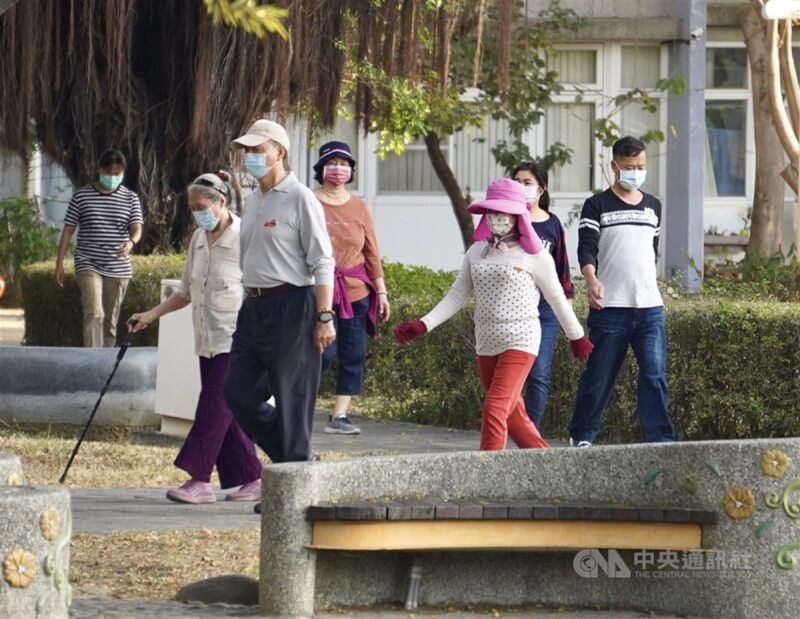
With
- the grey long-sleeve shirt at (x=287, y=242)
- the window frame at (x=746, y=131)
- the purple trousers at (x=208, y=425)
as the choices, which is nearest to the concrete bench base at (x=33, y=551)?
the grey long-sleeve shirt at (x=287, y=242)

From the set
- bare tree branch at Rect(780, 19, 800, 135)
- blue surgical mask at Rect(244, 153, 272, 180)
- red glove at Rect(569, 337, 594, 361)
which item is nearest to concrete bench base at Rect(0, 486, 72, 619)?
blue surgical mask at Rect(244, 153, 272, 180)

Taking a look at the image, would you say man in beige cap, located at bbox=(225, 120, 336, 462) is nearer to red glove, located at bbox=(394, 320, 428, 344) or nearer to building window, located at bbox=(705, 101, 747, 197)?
red glove, located at bbox=(394, 320, 428, 344)

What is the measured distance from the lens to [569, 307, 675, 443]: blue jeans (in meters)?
10.6

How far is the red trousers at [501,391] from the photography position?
8.98 m

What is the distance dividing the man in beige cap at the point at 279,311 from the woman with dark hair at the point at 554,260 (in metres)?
2.32

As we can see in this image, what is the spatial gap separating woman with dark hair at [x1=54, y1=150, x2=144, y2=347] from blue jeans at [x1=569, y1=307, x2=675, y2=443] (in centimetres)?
580

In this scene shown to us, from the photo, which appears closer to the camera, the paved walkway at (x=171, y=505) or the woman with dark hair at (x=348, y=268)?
the paved walkway at (x=171, y=505)

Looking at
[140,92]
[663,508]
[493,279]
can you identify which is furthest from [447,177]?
[663,508]

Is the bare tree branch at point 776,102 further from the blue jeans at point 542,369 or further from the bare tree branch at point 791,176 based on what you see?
the blue jeans at point 542,369

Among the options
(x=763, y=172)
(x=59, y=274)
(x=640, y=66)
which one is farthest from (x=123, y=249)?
(x=640, y=66)

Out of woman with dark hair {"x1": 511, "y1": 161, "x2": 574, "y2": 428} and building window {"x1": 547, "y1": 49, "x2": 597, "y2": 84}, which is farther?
building window {"x1": 547, "y1": 49, "x2": 597, "y2": 84}

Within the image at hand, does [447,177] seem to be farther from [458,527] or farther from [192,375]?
[458,527]

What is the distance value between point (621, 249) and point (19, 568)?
5318 mm

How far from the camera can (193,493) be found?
31.2 feet
